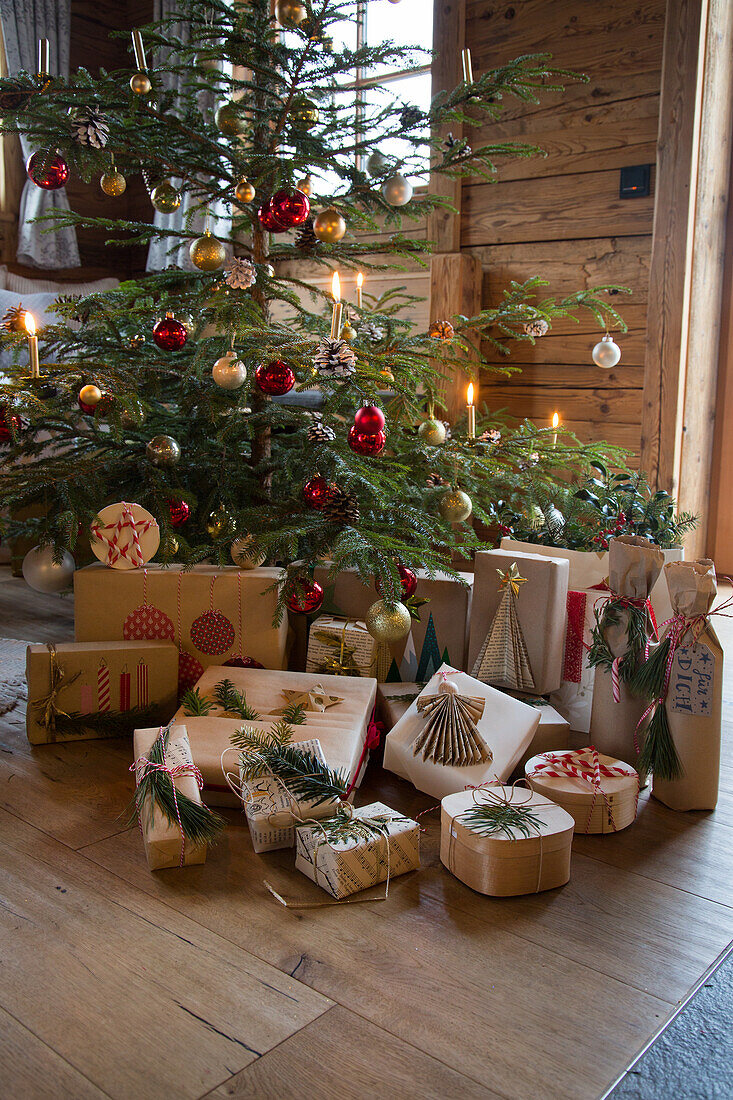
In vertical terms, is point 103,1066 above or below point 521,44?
below

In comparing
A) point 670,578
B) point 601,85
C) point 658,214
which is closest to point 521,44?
point 601,85

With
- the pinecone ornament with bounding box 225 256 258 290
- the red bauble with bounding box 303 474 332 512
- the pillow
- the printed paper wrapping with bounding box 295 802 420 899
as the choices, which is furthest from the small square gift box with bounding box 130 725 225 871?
the pillow

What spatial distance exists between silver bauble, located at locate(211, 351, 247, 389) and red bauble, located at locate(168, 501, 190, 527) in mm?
286

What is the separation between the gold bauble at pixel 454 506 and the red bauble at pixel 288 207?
617mm

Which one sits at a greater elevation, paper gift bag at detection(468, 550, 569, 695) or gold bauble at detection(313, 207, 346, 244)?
gold bauble at detection(313, 207, 346, 244)

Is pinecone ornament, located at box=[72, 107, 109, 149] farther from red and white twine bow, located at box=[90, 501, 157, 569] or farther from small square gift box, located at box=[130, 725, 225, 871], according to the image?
small square gift box, located at box=[130, 725, 225, 871]

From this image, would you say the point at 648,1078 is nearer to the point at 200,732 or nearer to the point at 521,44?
the point at 200,732

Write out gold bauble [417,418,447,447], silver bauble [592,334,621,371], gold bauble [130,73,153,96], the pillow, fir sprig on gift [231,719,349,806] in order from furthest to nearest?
the pillow → silver bauble [592,334,621,371] → gold bauble [417,418,447,447] → gold bauble [130,73,153,96] → fir sprig on gift [231,719,349,806]

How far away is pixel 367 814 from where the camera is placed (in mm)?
1171

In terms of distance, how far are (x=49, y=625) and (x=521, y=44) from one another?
8.21ft

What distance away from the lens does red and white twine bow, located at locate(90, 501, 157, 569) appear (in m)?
1.58

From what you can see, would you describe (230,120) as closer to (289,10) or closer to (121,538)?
(289,10)

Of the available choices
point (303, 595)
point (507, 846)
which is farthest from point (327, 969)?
point (303, 595)

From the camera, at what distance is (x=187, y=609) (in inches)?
63.2
